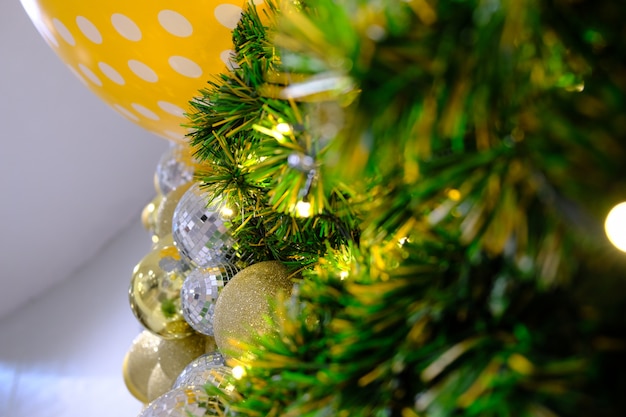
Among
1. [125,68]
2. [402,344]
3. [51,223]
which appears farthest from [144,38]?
[51,223]

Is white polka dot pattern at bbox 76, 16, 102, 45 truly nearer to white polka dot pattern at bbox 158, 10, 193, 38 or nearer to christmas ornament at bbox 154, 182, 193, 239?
white polka dot pattern at bbox 158, 10, 193, 38

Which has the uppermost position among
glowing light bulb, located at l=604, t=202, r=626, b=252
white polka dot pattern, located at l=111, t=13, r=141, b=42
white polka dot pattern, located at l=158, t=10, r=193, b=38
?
white polka dot pattern, located at l=111, t=13, r=141, b=42

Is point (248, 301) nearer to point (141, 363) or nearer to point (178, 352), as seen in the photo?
point (178, 352)

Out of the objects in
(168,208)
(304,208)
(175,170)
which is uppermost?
(175,170)

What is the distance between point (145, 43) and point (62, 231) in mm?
1564

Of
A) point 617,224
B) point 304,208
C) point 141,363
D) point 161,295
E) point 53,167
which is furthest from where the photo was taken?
point 53,167

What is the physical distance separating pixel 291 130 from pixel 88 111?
1564 millimetres

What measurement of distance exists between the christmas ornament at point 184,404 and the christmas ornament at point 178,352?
304mm

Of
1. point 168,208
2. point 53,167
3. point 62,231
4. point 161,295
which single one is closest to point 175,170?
point 168,208

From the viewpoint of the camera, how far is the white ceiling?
158cm

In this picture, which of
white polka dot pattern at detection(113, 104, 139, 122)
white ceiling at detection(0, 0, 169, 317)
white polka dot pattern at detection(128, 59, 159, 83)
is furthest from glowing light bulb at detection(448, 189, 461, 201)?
white ceiling at detection(0, 0, 169, 317)

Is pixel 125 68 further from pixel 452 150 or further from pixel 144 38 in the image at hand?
pixel 452 150

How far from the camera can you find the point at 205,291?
0.52 meters

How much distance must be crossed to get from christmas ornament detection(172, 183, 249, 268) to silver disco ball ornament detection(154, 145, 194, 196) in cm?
33
